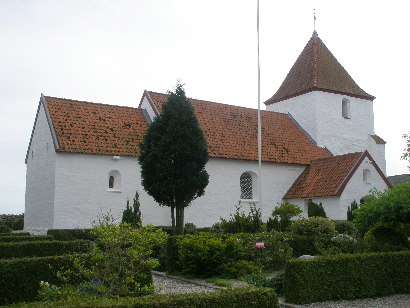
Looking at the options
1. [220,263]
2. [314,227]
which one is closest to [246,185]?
[314,227]

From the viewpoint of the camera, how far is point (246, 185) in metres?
25.2

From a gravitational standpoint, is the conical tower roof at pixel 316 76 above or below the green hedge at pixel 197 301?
above

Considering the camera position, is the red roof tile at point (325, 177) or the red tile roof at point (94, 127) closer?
the red tile roof at point (94, 127)

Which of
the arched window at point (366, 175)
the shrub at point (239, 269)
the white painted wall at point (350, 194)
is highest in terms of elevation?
the arched window at point (366, 175)

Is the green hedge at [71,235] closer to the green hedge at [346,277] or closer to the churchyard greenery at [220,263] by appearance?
the churchyard greenery at [220,263]

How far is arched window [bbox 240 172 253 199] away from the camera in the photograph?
25.0 metres

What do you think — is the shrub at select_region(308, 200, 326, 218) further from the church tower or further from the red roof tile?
the church tower

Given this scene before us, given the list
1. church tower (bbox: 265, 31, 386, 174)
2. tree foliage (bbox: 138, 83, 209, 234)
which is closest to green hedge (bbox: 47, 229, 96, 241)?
tree foliage (bbox: 138, 83, 209, 234)

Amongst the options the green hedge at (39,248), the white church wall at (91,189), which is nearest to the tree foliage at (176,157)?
the white church wall at (91,189)

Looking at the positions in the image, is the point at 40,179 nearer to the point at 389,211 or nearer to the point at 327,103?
the point at 389,211

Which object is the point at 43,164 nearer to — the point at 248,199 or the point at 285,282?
the point at 248,199

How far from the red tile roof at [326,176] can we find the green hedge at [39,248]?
14268 mm

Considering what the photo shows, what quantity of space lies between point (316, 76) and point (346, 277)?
22.0m

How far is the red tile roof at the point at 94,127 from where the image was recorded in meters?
20.8
